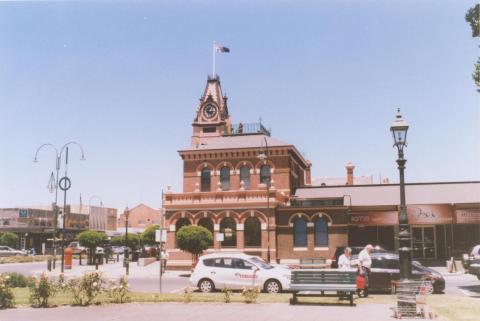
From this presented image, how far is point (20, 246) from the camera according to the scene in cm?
6994

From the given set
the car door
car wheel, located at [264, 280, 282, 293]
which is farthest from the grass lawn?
the car door

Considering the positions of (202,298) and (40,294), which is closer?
(40,294)

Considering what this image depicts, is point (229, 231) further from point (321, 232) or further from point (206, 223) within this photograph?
point (321, 232)

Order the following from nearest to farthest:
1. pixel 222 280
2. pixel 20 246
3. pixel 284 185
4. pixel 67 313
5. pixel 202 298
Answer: pixel 67 313
pixel 202 298
pixel 222 280
pixel 284 185
pixel 20 246

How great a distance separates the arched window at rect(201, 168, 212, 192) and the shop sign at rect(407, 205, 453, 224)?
1542 centimetres

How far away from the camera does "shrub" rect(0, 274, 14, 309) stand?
1381cm

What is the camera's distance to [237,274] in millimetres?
19031

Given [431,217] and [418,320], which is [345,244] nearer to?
[431,217]

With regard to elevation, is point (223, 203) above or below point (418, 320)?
above

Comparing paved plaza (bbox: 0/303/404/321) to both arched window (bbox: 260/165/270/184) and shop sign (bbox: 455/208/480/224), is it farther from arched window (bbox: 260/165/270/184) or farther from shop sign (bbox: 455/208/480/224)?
arched window (bbox: 260/165/270/184)

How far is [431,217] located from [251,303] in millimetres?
23240

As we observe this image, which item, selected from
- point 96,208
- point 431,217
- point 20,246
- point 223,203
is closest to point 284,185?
point 223,203

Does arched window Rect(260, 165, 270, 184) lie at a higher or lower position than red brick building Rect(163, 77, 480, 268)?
higher

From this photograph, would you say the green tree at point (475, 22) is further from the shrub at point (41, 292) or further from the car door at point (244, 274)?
the shrub at point (41, 292)
